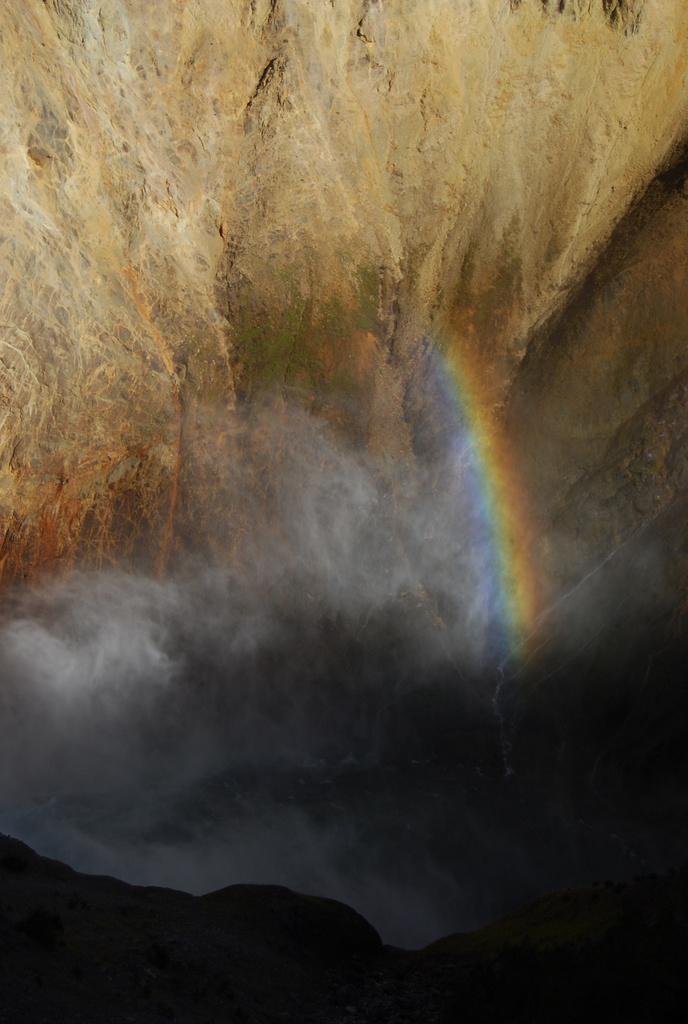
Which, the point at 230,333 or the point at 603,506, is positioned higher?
the point at 230,333

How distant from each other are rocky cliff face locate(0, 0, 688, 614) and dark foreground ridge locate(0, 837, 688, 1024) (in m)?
11.1

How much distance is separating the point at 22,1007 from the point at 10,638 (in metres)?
14.7

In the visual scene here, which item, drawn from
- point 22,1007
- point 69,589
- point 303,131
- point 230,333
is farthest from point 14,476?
point 22,1007

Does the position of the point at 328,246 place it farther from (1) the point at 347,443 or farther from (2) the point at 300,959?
(2) the point at 300,959

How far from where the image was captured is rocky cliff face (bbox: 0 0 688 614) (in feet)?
71.8

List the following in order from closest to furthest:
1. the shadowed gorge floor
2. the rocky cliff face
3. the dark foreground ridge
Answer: the dark foreground ridge → the shadowed gorge floor → the rocky cliff face

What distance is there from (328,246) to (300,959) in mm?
19925

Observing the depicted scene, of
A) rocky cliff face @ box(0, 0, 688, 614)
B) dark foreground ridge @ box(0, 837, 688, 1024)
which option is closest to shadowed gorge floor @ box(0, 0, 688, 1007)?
rocky cliff face @ box(0, 0, 688, 614)

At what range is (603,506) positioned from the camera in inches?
912

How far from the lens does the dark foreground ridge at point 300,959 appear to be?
10.3 meters

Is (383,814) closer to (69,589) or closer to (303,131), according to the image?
(69,589)

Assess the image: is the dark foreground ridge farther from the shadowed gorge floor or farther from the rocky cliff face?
the rocky cliff face

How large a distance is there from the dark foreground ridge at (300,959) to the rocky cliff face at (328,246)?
11.1 meters

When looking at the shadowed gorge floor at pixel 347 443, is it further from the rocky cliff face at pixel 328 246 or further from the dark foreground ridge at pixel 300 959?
the dark foreground ridge at pixel 300 959
